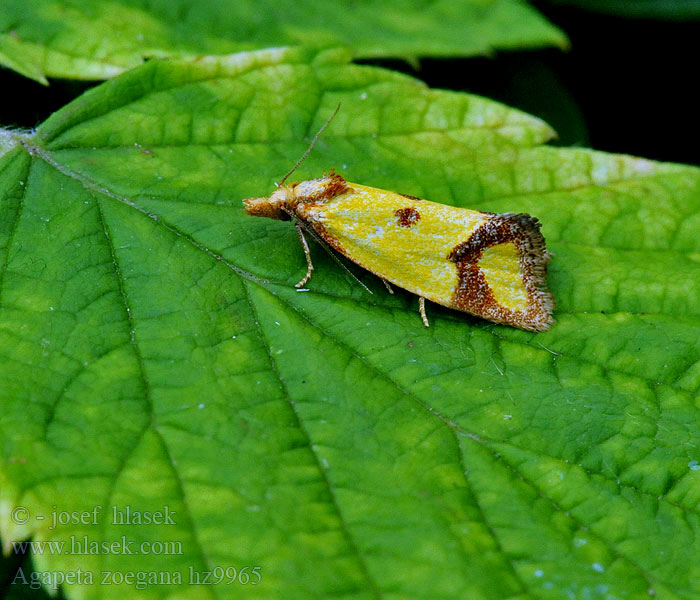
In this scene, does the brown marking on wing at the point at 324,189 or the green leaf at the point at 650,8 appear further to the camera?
the green leaf at the point at 650,8

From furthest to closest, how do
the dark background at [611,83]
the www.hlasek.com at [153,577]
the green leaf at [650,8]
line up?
1. the dark background at [611,83]
2. the green leaf at [650,8]
3. the www.hlasek.com at [153,577]

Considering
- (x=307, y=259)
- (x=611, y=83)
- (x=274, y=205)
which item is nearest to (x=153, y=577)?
(x=307, y=259)

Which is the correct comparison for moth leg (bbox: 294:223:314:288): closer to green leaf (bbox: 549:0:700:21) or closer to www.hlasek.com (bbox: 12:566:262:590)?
www.hlasek.com (bbox: 12:566:262:590)

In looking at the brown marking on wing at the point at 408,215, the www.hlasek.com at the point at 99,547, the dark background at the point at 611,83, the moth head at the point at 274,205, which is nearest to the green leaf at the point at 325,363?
the www.hlasek.com at the point at 99,547

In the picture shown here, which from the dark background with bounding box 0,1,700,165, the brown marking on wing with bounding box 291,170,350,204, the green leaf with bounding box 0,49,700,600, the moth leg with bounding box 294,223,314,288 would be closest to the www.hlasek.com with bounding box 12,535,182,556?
the green leaf with bounding box 0,49,700,600

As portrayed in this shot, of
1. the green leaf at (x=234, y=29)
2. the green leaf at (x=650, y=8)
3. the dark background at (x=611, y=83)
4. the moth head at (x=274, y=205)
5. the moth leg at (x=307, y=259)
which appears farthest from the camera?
the dark background at (x=611, y=83)

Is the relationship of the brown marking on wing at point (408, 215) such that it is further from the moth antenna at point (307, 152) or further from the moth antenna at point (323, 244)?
the moth antenna at point (307, 152)

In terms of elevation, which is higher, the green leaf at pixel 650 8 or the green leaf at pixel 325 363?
the green leaf at pixel 650 8

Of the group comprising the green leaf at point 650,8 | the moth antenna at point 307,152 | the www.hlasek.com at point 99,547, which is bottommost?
the www.hlasek.com at point 99,547
